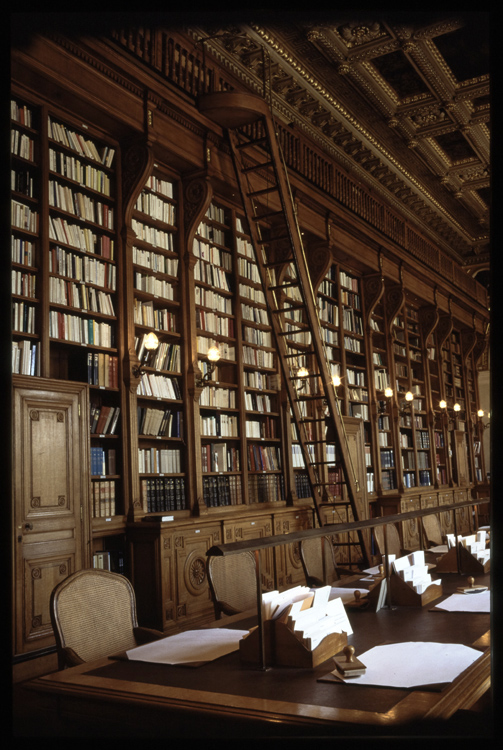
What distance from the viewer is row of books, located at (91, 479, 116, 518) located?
187 inches

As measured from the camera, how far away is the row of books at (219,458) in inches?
232

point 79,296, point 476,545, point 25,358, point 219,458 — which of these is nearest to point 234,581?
point 476,545

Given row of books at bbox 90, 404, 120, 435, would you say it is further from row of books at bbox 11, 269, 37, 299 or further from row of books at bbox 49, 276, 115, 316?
row of books at bbox 11, 269, 37, 299

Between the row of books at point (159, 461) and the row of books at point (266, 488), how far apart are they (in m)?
1.03

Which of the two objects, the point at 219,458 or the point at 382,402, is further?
the point at 382,402

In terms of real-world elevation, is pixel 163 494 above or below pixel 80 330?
below

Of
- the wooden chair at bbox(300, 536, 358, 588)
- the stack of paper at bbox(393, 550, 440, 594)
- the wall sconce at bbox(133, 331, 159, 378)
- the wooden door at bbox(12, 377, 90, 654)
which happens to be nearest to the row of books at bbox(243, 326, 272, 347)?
the wall sconce at bbox(133, 331, 159, 378)

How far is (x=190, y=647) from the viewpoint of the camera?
2.02 metres

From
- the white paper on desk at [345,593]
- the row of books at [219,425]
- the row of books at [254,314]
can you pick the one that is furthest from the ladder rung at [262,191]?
the white paper on desk at [345,593]

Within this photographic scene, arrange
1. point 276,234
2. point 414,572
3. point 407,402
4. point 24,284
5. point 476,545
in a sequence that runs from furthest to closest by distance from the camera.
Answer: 1. point 407,402
2. point 276,234
3. point 24,284
4. point 476,545
5. point 414,572

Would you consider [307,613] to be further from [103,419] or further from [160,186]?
[160,186]

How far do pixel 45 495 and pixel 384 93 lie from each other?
6016mm

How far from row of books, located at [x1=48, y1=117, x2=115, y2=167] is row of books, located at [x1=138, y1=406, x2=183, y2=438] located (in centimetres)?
193

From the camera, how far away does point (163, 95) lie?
5.31m
